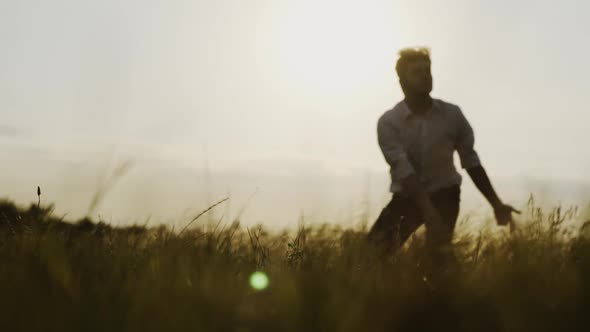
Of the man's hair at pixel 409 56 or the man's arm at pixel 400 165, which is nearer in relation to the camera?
the man's arm at pixel 400 165

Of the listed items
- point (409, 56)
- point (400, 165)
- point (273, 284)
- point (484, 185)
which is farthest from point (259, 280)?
point (484, 185)

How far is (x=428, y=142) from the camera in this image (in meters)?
5.45

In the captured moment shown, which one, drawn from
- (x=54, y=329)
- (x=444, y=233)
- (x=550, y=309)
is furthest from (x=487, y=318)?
(x=444, y=233)

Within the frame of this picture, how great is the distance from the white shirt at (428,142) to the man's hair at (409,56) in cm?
29

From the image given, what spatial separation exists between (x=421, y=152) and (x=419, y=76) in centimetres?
58

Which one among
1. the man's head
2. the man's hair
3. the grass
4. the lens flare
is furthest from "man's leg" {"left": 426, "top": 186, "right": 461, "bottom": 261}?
the lens flare

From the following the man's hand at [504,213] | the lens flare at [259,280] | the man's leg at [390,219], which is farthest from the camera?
the man's leg at [390,219]

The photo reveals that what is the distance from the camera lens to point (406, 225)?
547 cm

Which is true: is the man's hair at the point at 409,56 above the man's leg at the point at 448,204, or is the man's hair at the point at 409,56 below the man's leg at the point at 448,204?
above

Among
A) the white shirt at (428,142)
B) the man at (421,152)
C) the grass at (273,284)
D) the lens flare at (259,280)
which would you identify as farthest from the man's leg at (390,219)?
the lens flare at (259,280)

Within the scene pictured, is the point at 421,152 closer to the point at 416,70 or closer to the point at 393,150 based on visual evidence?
the point at 393,150

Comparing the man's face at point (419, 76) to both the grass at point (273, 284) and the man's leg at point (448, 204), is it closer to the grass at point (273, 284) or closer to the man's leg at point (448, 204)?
the man's leg at point (448, 204)

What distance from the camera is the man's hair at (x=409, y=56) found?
534 centimetres

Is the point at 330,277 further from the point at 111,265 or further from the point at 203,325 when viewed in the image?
the point at 111,265
